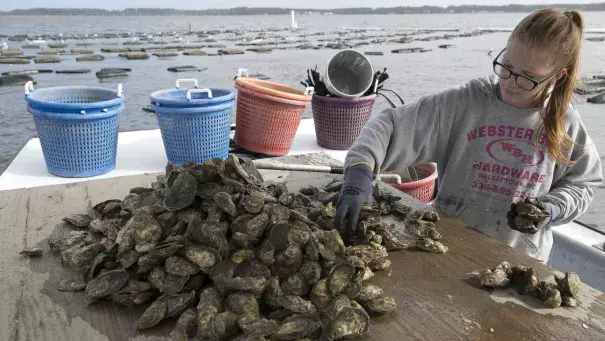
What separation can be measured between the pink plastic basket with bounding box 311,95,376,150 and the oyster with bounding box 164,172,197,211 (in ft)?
10.5

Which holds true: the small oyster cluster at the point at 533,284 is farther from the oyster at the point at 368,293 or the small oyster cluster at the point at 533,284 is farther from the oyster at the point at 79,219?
the oyster at the point at 79,219

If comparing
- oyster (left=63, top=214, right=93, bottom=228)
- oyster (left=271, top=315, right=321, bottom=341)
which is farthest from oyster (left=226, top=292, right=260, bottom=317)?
oyster (left=63, top=214, right=93, bottom=228)

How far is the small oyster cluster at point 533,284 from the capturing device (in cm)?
188

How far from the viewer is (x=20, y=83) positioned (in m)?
13.7

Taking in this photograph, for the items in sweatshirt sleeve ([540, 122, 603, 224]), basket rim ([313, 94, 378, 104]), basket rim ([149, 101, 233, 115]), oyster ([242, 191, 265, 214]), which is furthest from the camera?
basket rim ([313, 94, 378, 104])

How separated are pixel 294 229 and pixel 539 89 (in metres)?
1.59

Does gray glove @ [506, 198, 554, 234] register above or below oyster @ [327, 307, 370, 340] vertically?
above

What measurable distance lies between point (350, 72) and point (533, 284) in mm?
3907

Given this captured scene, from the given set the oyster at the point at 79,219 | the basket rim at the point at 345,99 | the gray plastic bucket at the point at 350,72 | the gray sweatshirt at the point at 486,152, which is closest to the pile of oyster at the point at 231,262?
the oyster at the point at 79,219

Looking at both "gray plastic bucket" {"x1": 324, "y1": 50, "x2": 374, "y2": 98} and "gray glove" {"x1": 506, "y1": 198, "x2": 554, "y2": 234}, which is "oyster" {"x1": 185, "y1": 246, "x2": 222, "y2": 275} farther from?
"gray plastic bucket" {"x1": 324, "y1": 50, "x2": 374, "y2": 98}

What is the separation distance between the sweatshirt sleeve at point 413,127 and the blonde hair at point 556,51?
472 millimetres

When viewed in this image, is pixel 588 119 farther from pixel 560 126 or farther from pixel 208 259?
pixel 208 259

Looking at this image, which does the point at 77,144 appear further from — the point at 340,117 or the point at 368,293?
the point at 368,293

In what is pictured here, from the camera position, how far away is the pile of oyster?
67.9 inches
